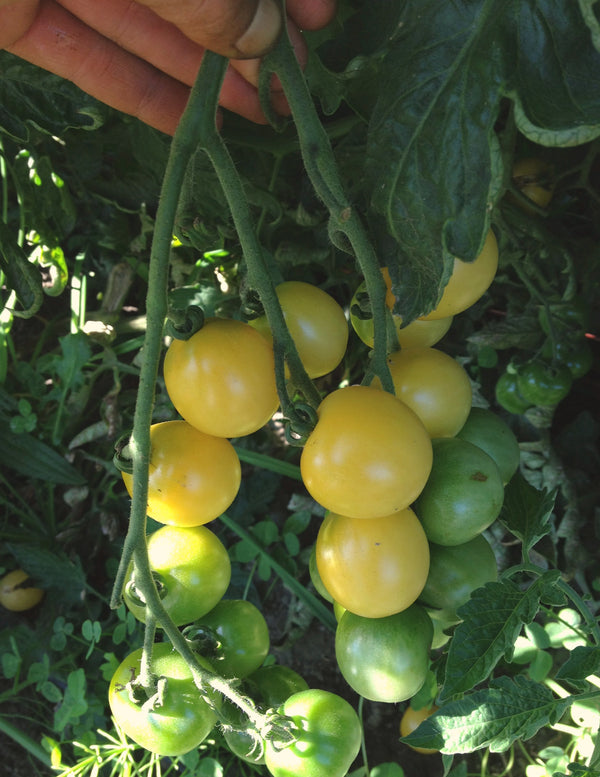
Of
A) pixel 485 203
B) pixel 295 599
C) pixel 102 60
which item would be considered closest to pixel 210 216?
pixel 102 60

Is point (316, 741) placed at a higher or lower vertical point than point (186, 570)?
lower

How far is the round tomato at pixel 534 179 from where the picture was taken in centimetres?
105

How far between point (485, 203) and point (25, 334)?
1.38 meters

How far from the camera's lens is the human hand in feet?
2.84

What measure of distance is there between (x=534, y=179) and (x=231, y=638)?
0.82 metres

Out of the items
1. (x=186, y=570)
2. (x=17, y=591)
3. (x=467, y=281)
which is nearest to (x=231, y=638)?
(x=186, y=570)

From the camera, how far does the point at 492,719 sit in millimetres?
693

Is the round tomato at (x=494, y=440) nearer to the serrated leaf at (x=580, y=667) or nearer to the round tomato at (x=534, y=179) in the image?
the serrated leaf at (x=580, y=667)

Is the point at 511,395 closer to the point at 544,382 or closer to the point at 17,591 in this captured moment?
the point at 544,382

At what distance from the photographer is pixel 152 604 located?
25.0 inches

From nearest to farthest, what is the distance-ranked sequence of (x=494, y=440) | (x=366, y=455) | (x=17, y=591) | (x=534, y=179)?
(x=366, y=455)
(x=494, y=440)
(x=534, y=179)
(x=17, y=591)

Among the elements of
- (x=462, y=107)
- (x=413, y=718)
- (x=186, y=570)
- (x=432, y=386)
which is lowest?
(x=413, y=718)

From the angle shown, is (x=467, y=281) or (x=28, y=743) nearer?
(x=467, y=281)

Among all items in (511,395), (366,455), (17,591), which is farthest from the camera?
(17,591)
